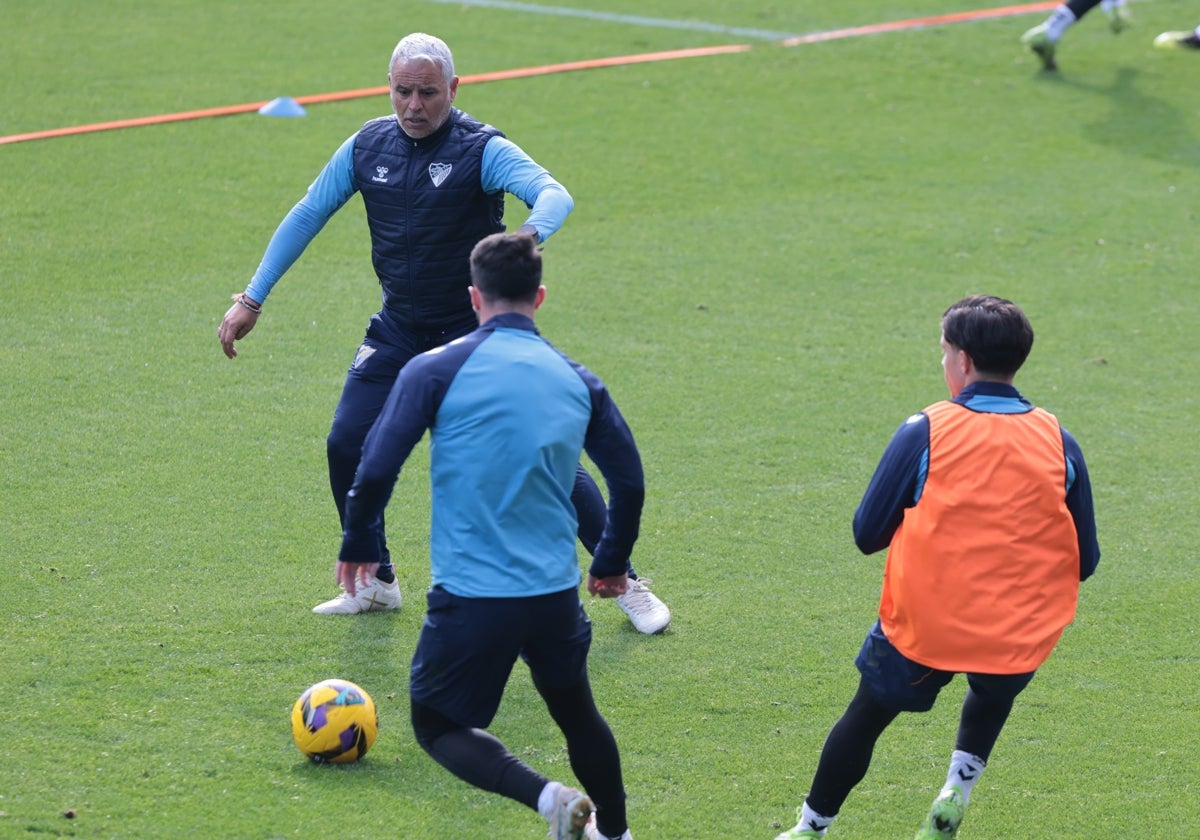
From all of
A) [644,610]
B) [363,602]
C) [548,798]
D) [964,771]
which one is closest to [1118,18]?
[644,610]

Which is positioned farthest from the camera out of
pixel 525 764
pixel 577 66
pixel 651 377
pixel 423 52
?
pixel 577 66

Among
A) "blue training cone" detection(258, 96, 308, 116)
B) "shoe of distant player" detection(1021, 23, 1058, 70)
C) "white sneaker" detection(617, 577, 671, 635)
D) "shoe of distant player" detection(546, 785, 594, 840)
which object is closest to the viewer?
"shoe of distant player" detection(546, 785, 594, 840)

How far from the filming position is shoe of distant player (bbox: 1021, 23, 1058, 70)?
13516 millimetres

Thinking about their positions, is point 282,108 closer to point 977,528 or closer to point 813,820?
point 813,820

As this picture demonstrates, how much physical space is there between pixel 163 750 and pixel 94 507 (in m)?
2.02

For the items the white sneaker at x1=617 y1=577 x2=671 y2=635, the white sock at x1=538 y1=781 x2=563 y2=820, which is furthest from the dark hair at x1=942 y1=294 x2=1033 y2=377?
the white sneaker at x1=617 y1=577 x2=671 y2=635

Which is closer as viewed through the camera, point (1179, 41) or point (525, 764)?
point (525, 764)

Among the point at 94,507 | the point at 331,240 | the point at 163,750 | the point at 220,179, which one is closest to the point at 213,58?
the point at 220,179

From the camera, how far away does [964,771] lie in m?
4.30

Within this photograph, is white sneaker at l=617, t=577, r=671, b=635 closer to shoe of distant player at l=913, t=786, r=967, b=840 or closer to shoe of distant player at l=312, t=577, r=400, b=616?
shoe of distant player at l=312, t=577, r=400, b=616

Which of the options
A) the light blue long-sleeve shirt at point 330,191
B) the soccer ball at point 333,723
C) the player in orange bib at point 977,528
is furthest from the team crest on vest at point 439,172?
the player in orange bib at point 977,528

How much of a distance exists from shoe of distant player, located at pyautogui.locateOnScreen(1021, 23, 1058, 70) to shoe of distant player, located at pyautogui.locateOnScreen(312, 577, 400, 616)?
1025 centimetres

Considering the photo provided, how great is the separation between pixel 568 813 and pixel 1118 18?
40.8ft

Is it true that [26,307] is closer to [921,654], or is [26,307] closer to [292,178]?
[292,178]
